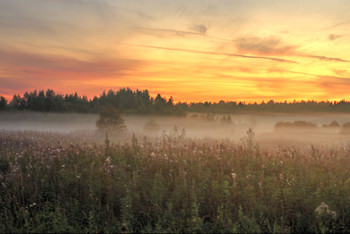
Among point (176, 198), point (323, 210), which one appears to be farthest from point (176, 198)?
point (323, 210)

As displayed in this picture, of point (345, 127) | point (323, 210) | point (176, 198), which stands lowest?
point (345, 127)

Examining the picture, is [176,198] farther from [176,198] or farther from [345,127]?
[345,127]

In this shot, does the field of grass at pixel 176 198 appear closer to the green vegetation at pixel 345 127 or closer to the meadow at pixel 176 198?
the meadow at pixel 176 198

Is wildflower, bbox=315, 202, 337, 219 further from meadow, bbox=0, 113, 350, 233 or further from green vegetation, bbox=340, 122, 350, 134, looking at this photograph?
green vegetation, bbox=340, 122, 350, 134

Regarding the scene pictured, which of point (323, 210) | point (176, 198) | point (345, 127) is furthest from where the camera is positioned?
point (345, 127)

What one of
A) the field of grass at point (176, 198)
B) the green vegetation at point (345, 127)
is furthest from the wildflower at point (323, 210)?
the green vegetation at point (345, 127)

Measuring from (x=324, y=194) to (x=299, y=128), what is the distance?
1678 inches

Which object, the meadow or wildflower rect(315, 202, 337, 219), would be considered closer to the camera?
wildflower rect(315, 202, 337, 219)

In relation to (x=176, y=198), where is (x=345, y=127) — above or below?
below

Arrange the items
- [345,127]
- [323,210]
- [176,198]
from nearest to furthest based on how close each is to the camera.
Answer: [323,210]
[176,198]
[345,127]

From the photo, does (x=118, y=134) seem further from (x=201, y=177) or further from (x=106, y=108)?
(x=201, y=177)

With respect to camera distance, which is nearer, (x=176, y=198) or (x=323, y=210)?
(x=323, y=210)

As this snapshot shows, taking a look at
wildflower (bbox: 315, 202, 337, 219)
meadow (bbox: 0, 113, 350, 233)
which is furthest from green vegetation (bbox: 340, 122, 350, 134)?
wildflower (bbox: 315, 202, 337, 219)

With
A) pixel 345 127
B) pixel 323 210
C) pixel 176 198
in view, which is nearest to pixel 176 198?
pixel 176 198
